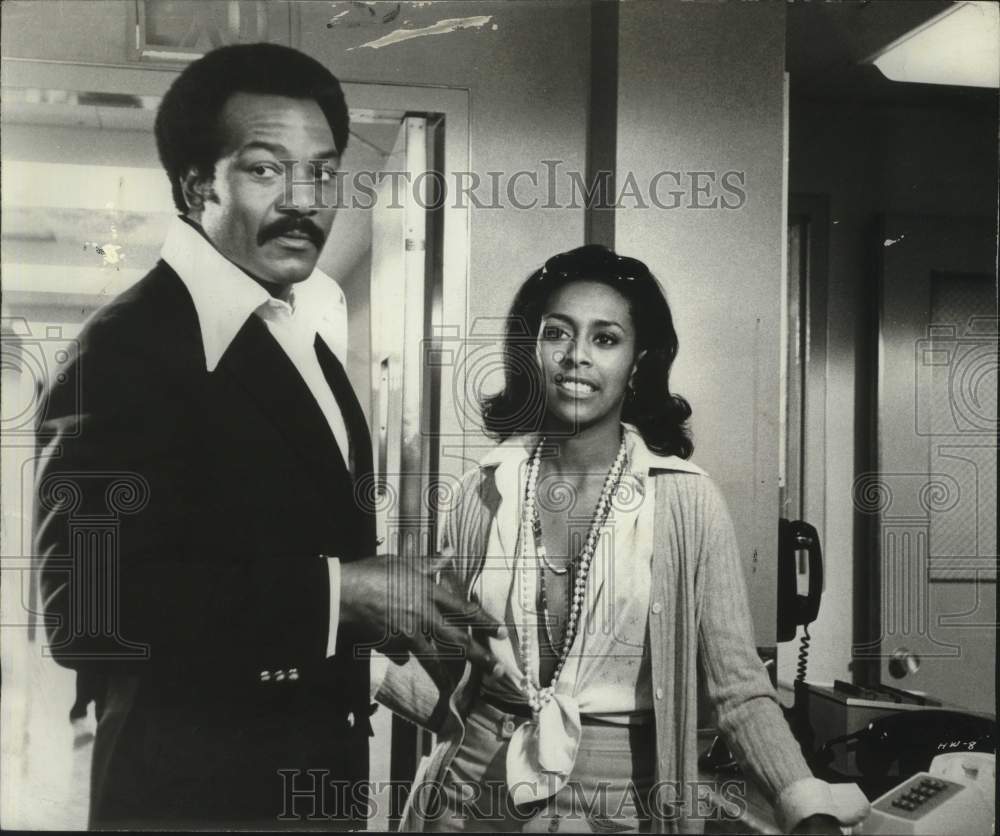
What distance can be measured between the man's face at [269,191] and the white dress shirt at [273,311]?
3 centimetres

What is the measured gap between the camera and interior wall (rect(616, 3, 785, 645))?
7.13 ft

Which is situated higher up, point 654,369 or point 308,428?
point 654,369

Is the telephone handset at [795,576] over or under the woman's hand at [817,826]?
over

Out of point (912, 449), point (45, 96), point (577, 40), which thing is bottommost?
point (912, 449)

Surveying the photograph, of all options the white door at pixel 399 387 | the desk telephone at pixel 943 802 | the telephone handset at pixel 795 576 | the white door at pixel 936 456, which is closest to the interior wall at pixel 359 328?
the white door at pixel 399 387

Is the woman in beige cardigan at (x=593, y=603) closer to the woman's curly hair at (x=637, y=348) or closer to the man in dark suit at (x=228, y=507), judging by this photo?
the woman's curly hair at (x=637, y=348)

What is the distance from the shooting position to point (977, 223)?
89.5 inches

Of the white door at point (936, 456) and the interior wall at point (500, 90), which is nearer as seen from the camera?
the interior wall at point (500, 90)

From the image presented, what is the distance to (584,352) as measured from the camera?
2139 millimetres

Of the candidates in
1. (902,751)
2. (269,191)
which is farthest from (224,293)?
(902,751)

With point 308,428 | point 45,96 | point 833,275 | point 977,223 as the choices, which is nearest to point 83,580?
point 308,428

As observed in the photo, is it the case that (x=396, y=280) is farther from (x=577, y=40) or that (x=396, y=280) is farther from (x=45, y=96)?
(x=45, y=96)

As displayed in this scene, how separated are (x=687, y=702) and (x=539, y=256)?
3.15ft

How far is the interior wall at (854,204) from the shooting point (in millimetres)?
2211
